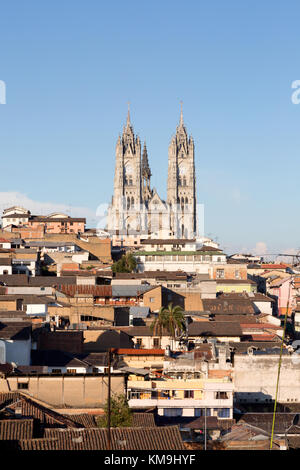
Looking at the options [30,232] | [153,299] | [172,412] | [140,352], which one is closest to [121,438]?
[172,412]

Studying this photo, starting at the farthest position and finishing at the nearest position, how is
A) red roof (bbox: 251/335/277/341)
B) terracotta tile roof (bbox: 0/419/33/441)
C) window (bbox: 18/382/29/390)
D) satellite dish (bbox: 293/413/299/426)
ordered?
red roof (bbox: 251/335/277/341), satellite dish (bbox: 293/413/299/426), window (bbox: 18/382/29/390), terracotta tile roof (bbox: 0/419/33/441)

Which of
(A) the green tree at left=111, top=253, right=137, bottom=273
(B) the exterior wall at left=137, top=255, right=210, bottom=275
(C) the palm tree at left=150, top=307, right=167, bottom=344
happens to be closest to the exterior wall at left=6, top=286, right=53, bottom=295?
(C) the palm tree at left=150, top=307, right=167, bottom=344

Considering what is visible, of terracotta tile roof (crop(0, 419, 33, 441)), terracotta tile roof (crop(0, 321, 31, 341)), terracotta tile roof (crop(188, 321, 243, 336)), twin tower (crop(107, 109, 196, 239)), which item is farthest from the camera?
twin tower (crop(107, 109, 196, 239))

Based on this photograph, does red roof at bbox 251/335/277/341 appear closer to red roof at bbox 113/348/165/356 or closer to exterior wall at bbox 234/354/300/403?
exterior wall at bbox 234/354/300/403

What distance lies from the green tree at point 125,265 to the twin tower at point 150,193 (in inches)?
2020

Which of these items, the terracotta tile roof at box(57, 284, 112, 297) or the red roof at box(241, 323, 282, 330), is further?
the terracotta tile roof at box(57, 284, 112, 297)

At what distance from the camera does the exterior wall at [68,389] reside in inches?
1271

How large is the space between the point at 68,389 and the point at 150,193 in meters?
134

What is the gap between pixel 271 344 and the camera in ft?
169

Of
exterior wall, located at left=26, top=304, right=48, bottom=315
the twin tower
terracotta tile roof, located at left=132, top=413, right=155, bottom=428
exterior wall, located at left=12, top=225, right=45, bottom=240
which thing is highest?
the twin tower

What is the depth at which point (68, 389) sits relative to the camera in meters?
32.6

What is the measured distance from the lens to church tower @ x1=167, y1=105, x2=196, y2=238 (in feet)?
512

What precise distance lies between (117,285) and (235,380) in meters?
28.4
